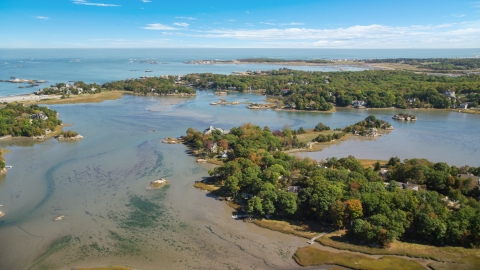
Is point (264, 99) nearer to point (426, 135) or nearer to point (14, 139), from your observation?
point (426, 135)

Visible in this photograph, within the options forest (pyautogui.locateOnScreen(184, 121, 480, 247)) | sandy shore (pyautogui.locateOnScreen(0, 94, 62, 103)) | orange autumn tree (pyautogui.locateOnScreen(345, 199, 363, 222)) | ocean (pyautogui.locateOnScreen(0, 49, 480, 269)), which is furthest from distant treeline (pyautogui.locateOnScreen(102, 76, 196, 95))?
orange autumn tree (pyautogui.locateOnScreen(345, 199, 363, 222))

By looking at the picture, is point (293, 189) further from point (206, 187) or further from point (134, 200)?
point (134, 200)

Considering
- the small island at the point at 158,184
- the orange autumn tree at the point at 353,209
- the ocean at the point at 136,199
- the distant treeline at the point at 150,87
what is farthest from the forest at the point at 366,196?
the distant treeline at the point at 150,87

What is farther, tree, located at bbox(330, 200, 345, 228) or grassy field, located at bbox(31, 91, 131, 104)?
grassy field, located at bbox(31, 91, 131, 104)

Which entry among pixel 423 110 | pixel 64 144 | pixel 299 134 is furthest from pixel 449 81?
pixel 64 144

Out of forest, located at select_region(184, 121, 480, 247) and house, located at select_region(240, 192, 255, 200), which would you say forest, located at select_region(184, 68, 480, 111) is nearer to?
forest, located at select_region(184, 121, 480, 247)

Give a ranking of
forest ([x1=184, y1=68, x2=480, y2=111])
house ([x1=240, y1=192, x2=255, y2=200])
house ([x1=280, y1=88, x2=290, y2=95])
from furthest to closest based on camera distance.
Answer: house ([x1=280, y1=88, x2=290, y2=95]), forest ([x1=184, y1=68, x2=480, y2=111]), house ([x1=240, y1=192, x2=255, y2=200])
